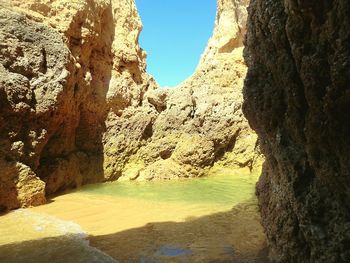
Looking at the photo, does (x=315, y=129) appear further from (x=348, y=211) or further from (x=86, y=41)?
(x=86, y=41)

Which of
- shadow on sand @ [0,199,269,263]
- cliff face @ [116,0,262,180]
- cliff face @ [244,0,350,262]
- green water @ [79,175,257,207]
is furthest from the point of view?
cliff face @ [116,0,262,180]

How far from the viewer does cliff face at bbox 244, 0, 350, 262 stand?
2.28 metres

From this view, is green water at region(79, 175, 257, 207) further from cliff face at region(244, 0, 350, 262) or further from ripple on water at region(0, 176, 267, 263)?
cliff face at region(244, 0, 350, 262)

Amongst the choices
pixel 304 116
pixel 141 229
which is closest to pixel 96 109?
pixel 141 229

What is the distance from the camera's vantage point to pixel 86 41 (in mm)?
11766

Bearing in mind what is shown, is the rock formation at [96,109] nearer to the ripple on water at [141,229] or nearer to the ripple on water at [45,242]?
the ripple on water at [141,229]

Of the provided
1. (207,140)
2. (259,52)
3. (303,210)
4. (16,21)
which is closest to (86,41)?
(16,21)

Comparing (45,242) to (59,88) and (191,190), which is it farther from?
(59,88)

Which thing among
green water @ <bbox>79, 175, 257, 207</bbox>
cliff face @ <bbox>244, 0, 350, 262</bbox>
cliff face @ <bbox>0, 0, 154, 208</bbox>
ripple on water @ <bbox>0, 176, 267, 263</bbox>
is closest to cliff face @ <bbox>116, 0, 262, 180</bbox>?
green water @ <bbox>79, 175, 257, 207</bbox>

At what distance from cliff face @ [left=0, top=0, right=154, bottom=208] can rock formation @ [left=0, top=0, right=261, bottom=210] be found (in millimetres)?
30

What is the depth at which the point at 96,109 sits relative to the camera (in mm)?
12172

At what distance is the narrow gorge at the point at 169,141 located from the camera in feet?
8.38

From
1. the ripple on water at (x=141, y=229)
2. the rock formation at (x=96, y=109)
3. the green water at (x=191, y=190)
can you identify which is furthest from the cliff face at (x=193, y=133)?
the ripple on water at (x=141, y=229)

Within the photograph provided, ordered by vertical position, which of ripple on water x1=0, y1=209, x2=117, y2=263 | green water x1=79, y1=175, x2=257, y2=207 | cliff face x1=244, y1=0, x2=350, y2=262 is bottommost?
ripple on water x1=0, y1=209, x2=117, y2=263
